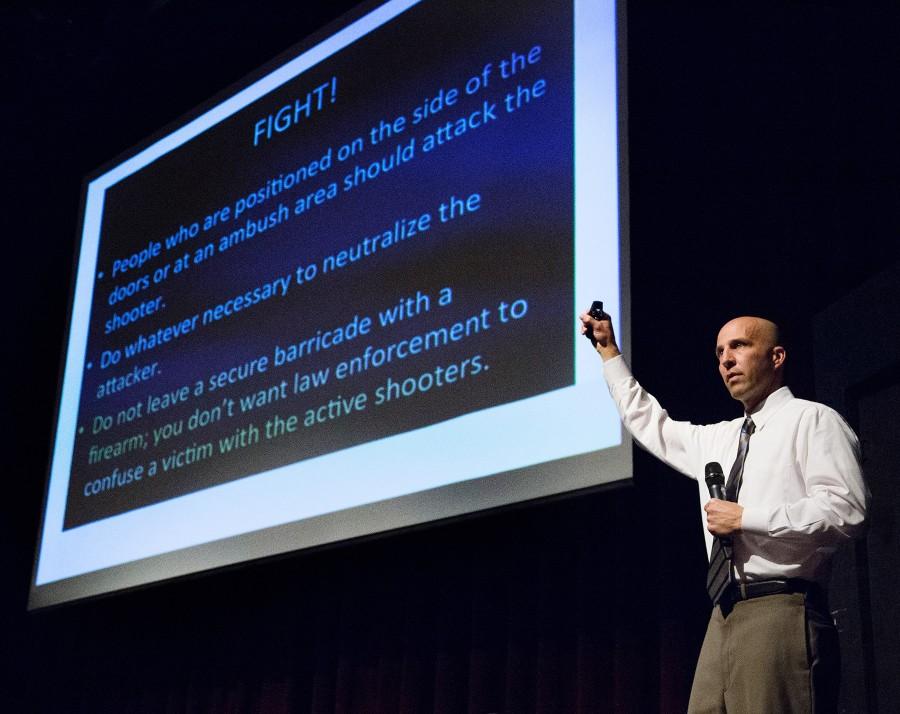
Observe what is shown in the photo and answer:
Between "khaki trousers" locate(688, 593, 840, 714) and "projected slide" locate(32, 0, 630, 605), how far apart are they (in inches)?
28.8

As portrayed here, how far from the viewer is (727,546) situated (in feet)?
6.43

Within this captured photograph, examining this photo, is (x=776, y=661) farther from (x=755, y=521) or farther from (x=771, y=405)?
→ (x=771, y=405)

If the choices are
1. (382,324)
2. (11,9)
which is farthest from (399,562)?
(11,9)

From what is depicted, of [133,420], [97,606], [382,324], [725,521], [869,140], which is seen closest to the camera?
[725,521]

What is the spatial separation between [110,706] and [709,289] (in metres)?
2.37

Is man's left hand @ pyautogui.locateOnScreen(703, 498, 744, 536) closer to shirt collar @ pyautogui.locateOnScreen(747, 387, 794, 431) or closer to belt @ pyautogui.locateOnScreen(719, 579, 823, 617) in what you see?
belt @ pyautogui.locateOnScreen(719, 579, 823, 617)

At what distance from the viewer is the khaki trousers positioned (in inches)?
72.1

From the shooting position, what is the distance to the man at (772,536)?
1.85m

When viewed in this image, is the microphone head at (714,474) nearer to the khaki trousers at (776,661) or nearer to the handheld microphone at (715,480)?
the handheld microphone at (715,480)

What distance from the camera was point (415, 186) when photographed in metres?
3.30

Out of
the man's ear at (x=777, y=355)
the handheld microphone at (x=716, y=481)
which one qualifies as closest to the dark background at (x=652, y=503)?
the man's ear at (x=777, y=355)

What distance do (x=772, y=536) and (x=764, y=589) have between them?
0.32 feet

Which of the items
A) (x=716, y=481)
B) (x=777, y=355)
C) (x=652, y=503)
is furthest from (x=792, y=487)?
(x=652, y=503)

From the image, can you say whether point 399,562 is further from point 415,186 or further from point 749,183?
point 749,183
